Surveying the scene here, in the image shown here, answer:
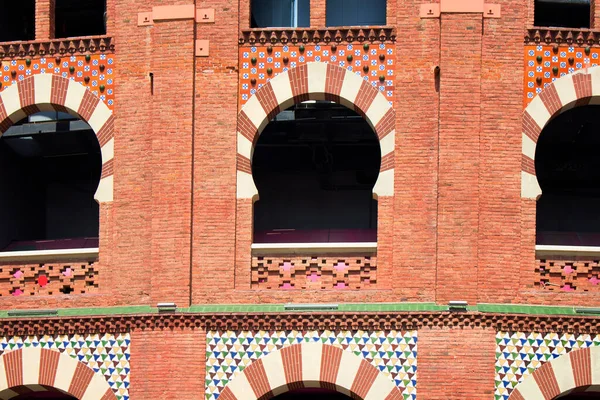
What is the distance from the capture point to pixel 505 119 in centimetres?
2656

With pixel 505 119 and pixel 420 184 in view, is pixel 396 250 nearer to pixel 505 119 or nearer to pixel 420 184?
pixel 420 184

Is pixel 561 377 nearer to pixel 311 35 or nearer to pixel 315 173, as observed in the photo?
pixel 311 35

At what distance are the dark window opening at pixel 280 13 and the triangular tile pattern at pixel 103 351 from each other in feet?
20.2

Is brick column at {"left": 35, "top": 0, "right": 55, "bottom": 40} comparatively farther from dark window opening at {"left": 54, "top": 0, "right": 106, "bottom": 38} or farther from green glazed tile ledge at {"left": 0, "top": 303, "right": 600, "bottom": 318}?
green glazed tile ledge at {"left": 0, "top": 303, "right": 600, "bottom": 318}

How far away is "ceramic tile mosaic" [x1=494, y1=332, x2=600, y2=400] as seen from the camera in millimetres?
25781

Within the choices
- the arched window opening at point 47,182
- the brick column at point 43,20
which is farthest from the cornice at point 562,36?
the arched window opening at point 47,182

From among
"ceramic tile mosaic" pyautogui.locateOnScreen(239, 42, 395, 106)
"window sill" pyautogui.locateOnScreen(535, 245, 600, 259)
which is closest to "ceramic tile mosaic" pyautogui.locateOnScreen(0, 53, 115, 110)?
"ceramic tile mosaic" pyautogui.locateOnScreen(239, 42, 395, 106)

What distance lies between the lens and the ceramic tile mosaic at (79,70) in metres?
27.6

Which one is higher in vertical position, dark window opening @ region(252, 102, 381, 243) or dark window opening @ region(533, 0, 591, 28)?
dark window opening @ region(533, 0, 591, 28)

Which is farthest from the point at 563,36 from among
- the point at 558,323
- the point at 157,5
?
the point at 157,5

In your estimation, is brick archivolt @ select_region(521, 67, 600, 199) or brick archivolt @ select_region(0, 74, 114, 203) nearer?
brick archivolt @ select_region(521, 67, 600, 199)

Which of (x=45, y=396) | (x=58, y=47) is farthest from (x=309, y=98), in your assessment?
(x=45, y=396)

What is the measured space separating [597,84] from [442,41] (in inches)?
102

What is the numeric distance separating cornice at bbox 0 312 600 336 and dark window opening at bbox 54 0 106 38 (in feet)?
24.2
